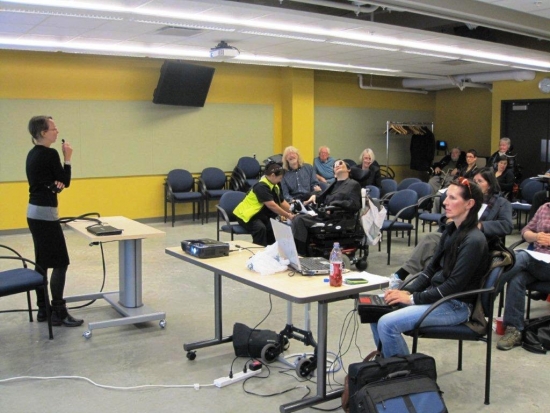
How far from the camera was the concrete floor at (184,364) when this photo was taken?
3.46 m

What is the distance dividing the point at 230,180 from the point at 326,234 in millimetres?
4832

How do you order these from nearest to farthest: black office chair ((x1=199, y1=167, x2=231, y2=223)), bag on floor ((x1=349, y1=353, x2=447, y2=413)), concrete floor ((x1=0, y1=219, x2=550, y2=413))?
bag on floor ((x1=349, y1=353, x2=447, y2=413)), concrete floor ((x1=0, y1=219, x2=550, y2=413)), black office chair ((x1=199, y1=167, x2=231, y2=223))

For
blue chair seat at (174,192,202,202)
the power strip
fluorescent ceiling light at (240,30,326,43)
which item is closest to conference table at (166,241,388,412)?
the power strip

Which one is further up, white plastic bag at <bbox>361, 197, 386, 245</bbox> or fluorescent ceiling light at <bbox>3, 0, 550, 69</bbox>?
fluorescent ceiling light at <bbox>3, 0, 550, 69</bbox>

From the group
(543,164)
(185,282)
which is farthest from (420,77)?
(185,282)

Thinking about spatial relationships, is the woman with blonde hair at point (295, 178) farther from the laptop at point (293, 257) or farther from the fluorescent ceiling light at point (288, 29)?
the laptop at point (293, 257)

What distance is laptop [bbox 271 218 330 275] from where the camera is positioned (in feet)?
11.6

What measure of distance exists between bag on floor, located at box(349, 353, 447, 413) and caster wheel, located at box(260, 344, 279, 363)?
1.03 meters

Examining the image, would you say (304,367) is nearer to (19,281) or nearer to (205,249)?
(205,249)

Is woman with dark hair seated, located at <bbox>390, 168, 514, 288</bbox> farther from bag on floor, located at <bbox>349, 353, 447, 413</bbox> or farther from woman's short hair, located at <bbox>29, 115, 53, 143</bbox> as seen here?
woman's short hair, located at <bbox>29, 115, 53, 143</bbox>

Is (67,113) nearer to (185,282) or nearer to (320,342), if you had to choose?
(185,282)

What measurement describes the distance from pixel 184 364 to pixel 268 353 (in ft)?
1.85

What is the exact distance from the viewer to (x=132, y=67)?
9.80 meters

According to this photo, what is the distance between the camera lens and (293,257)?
3594 millimetres
